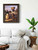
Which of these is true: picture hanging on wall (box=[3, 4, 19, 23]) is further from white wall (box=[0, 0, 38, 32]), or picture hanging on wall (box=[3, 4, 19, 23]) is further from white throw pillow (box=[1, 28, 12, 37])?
white throw pillow (box=[1, 28, 12, 37])

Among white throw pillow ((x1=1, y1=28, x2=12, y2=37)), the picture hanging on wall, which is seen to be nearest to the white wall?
the picture hanging on wall

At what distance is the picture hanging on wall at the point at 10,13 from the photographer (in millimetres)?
5734

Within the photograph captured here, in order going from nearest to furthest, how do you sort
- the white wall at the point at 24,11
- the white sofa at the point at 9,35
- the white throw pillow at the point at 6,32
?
1. the white sofa at the point at 9,35
2. the white throw pillow at the point at 6,32
3. the white wall at the point at 24,11

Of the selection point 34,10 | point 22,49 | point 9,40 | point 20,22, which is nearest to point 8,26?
point 20,22

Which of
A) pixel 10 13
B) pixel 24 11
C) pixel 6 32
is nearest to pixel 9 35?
pixel 6 32

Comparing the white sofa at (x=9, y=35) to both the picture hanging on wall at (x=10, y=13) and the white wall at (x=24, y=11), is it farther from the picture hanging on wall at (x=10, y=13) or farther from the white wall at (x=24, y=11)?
the picture hanging on wall at (x=10, y=13)

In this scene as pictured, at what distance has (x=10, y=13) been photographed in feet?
18.9

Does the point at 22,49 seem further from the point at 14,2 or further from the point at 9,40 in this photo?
the point at 14,2

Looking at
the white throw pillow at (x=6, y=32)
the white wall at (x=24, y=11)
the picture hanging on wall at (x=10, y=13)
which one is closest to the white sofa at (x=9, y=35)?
the white throw pillow at (x=6, y=32)

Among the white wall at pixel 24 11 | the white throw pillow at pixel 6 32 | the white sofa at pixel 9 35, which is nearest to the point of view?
the white sofa at pixel 9 35

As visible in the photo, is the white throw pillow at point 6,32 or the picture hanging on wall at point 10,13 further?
the picture hanging on wall at point 10,13

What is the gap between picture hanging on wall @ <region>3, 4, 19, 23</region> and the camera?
5.73m

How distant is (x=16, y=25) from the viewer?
5836 millimetres

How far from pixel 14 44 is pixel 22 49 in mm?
1881
